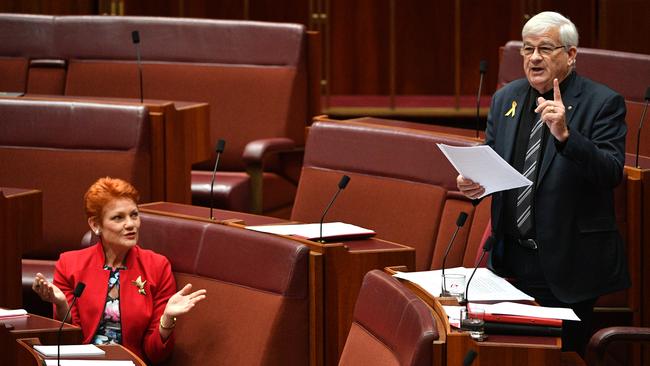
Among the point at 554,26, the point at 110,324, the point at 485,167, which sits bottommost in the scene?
the point at 110,324

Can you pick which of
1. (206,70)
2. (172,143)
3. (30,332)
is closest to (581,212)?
(30,332)

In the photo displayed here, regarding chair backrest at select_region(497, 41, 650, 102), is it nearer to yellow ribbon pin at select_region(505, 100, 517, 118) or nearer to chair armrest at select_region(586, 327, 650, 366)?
yellow ribbon pin at select_region(505, 100, 517, 118)

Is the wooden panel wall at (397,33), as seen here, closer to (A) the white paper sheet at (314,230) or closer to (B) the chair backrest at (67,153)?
(B) the chair backrest at (67,153)

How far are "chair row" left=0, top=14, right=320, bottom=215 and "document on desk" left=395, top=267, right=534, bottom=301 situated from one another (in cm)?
95

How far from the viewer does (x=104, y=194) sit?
4.84 feet

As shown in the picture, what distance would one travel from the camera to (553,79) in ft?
4.32

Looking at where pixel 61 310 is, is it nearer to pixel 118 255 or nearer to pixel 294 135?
pixel 118 255

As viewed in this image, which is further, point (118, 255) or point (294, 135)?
point (294, 135)

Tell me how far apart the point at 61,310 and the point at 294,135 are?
2.87ft

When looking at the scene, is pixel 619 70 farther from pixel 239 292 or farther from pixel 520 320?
pixel 520 320

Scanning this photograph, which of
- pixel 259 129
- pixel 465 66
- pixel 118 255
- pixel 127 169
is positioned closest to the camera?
pixel 118 255

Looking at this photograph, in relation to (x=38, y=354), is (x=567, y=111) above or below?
above

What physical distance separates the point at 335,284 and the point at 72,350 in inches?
12.6

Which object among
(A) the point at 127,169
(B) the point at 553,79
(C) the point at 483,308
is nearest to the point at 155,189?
(A) the point at 127,169
